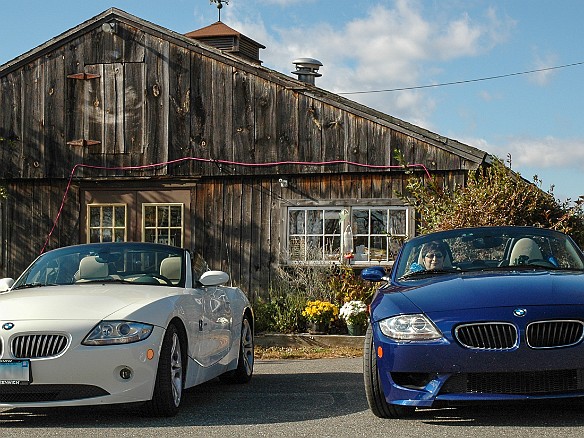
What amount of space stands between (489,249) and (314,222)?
9.13 m

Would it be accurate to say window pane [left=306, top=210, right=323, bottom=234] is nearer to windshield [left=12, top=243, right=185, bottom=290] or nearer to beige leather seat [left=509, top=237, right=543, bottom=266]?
windshield [left=12, top=243, right=185, bottom=290]

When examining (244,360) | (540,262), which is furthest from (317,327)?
(540,262)

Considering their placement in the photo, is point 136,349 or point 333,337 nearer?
point 136,349

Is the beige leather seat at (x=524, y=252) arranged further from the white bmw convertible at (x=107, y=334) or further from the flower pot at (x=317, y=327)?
the flower pot at (x=317, y=327)

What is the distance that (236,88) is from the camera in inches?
733

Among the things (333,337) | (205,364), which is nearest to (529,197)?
(333,337)

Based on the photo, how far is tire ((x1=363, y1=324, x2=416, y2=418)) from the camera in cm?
725

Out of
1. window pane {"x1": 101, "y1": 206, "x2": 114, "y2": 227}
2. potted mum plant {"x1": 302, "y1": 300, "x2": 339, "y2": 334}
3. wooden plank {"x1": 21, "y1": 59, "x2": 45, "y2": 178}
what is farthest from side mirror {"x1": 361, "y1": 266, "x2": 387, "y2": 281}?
wooden plank {"x1": 21, "y1": 59, "x2": 45, "y2": 178}

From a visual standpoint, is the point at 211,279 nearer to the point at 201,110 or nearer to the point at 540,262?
the point at 540,262

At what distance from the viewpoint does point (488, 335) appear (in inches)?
267

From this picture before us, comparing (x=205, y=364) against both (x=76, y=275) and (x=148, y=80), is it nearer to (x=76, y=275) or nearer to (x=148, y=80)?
(x=76, y=275)

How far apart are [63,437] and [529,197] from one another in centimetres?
1011

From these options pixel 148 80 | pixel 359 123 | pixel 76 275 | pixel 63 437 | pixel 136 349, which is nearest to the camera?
pixel 63 437

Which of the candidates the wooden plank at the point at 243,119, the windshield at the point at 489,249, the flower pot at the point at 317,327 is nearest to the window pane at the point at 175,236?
the wooden plank at the point at 243,119
